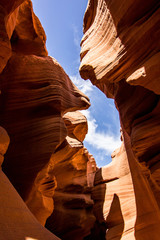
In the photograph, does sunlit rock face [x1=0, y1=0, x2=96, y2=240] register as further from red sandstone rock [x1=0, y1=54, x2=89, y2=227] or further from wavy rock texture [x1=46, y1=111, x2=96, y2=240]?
wavy rock texture [x1=46, y1=111, x2=96, y2=240]

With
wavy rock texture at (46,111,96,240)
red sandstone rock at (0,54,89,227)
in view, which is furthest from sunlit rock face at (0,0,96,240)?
wavy rock texture at (46,111,96,240)

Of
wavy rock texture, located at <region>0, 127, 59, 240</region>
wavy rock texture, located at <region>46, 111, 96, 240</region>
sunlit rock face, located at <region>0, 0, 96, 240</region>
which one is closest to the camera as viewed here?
wavy rock texture, located at <region>0, 127, 59, 240</region>

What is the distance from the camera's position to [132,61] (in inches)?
118

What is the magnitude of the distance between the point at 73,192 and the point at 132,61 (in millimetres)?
6980

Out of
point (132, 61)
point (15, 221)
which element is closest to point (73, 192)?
point (15, 221)

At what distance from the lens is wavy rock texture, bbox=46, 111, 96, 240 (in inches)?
303

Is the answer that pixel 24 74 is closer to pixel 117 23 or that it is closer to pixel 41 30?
pixel 41 30

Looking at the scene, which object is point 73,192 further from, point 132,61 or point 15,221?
point 132,61

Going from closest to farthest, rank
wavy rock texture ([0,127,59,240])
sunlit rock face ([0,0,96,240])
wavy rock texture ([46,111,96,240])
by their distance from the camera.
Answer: wavy rock texture ([0,127,59,240]), sunlit rock face ([0,0,96,240]), wavy rock texture ([46,111,96,240])

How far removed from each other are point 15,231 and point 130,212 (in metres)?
5.10

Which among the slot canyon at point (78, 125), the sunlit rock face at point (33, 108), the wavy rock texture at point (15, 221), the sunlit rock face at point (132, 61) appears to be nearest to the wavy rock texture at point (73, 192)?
the slot canyon at point (78, 125)

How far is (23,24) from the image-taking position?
645 cm

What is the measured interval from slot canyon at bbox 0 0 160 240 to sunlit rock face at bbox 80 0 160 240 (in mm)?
14

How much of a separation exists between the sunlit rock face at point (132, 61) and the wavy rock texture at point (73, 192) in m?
3.37
